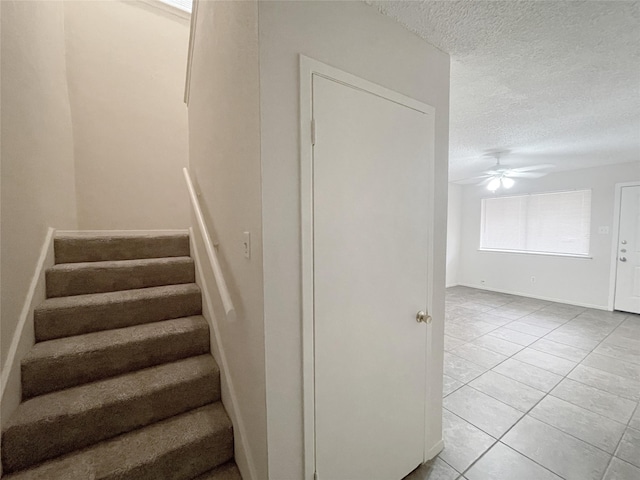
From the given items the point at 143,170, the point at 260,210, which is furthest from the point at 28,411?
the point at 143,170

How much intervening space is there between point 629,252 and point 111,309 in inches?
265

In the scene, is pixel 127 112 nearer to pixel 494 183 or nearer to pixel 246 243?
pixel 246 243

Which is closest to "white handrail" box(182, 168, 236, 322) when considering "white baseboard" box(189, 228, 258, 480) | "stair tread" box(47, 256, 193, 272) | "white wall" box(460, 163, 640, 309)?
"white baseboard" box(189, 228, 258, 480)

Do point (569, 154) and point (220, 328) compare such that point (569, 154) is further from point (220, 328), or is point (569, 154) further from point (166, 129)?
point (166, 129)

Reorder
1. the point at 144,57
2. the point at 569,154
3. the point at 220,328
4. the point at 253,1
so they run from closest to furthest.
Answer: the point at 253,1, the point at 220,328, the point at 144,57, the point at 569,154

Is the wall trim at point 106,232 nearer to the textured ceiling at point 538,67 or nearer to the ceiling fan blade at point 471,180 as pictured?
the textured ceiling at point 538,67

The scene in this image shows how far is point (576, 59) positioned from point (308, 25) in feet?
5.71

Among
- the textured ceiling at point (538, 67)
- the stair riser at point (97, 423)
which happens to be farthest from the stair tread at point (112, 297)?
the textured ceiling at point (538, 67)

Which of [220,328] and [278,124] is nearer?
[278,124]

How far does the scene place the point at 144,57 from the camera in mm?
2814

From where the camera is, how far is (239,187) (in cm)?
121

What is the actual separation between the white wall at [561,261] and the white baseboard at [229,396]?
19.6 ft

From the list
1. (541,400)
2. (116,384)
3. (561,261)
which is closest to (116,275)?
(116,384)

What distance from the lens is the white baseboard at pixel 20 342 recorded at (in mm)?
1183
